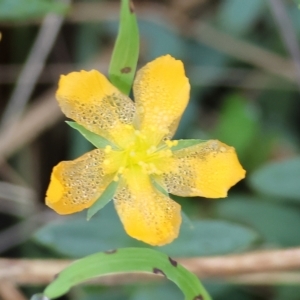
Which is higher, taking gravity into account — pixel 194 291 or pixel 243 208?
pixel 194 291

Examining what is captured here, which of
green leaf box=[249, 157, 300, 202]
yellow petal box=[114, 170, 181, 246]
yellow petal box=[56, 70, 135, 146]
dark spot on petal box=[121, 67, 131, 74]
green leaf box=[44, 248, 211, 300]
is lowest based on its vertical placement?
green leaf box=[249, 157, 300, 202]

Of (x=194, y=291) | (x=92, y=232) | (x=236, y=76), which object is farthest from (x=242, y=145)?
(x=194, y=291)

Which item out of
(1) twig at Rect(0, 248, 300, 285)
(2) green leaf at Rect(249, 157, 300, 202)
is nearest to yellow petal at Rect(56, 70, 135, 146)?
(1) twig at Rect(0, 248, 300, 285)

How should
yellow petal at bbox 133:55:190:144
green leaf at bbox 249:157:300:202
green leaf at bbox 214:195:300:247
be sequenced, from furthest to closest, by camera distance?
green leaf at bbox 214:195:300:247 → green leaf at bbox 249:157:300:202 → yellow petal at bbox 133:55:190:144

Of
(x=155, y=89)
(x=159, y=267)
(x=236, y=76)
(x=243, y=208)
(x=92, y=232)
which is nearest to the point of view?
(x=159, y=267)

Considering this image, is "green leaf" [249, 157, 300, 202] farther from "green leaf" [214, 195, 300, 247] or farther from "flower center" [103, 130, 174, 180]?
"flower center" [103, 130, 174, 180]

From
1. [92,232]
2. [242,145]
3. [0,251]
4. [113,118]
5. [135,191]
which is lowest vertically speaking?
[0,251]

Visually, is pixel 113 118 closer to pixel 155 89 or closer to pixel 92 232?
pixel 155 89
